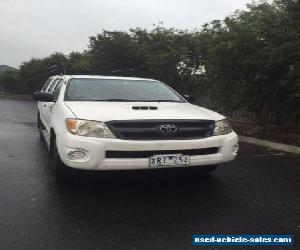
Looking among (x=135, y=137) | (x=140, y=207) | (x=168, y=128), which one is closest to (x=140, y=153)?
(x=135, y=137)

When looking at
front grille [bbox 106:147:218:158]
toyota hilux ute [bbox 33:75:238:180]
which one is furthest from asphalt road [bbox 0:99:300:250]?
front grille [bbox 106:147:218:158]

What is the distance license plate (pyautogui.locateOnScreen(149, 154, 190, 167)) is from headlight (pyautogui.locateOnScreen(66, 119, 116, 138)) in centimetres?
55

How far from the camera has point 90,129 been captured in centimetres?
464

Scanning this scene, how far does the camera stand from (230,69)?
1173cm

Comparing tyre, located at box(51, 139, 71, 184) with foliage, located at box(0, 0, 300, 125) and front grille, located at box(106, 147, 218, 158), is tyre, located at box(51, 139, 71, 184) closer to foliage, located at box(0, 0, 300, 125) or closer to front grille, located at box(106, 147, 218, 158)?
front grille, located at box(106, 147, 218, 158)

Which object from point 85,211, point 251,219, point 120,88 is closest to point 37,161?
point 120,88

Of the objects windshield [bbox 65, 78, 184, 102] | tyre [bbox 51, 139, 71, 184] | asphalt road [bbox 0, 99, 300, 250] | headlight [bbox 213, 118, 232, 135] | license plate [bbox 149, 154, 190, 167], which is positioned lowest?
asphalt road [bbox 0, 99, 300, 250]

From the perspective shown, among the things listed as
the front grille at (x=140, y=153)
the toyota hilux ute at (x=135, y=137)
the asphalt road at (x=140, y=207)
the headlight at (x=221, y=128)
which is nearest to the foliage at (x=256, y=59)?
the asphalt road at (x=140, y=207)

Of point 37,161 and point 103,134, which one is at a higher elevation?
point 103,134

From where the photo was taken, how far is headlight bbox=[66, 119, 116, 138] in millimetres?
4602

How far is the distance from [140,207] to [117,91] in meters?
2.28

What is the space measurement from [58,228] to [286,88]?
8.02 metres

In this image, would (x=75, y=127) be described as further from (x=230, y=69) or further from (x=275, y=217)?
(x=230, y=69)

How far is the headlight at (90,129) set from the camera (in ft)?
15.1
